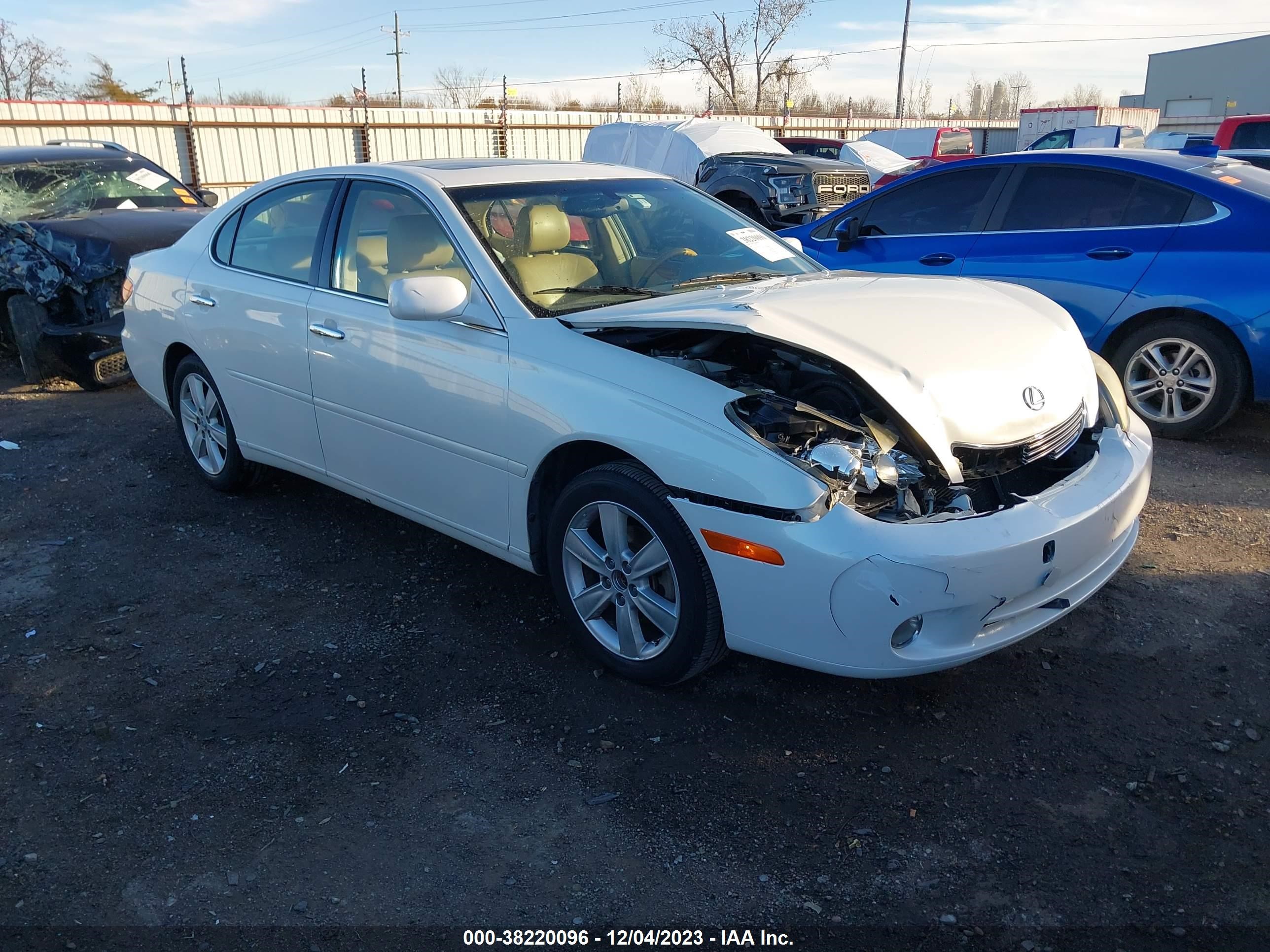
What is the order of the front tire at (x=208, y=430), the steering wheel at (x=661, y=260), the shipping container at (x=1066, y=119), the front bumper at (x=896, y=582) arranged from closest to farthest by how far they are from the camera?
the front bumper at (x=896, y=582) → the steering wheel at (x=661, y=260) → the front tire at (x=208, y=430) → the shipping container at (x=1066, y=119)

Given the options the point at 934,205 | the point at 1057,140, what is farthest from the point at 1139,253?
the point at 1057,140

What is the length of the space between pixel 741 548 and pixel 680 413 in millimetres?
461

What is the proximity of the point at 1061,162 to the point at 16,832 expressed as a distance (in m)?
6.37

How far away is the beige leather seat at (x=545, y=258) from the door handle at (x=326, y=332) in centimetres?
82

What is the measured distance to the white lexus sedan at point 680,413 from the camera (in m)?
2.85

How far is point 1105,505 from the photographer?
316 centimetres

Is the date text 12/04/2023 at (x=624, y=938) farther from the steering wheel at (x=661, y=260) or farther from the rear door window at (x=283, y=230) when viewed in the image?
the rear door window at (x=283, y=230)

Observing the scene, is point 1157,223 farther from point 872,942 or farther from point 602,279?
point 872,942

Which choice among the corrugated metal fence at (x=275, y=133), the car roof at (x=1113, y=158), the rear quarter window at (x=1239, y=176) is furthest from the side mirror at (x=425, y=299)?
the corrugated metal fence at (x=275, y=133)

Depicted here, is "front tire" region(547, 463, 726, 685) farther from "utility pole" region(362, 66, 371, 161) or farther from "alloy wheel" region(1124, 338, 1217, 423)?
"utility pole" region(362, 66, 371, 161)

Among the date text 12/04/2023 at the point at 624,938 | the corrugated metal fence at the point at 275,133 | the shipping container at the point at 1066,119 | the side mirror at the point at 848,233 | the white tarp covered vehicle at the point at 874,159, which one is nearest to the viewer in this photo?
the date text 12/04/2023 at the point at 624,938

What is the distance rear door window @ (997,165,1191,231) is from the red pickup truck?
25.7ft

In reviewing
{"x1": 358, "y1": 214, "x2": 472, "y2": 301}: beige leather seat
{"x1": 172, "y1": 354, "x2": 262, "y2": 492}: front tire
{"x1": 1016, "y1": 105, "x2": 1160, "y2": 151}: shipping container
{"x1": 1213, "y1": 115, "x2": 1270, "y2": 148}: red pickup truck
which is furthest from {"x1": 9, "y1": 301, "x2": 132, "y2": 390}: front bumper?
{"x1": 1016, "y1": 105, "x2": 1160, "y2": 151}: shipping container

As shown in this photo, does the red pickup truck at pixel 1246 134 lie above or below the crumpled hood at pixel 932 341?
above
